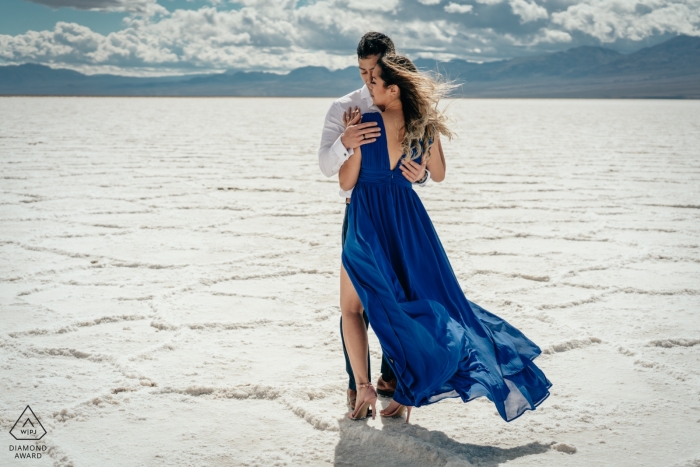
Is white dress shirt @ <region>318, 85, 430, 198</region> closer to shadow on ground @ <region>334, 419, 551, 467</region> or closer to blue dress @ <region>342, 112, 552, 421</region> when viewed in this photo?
blue dress @ <region>342, 112, 552, 421</region>

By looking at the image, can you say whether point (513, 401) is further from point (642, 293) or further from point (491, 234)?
point (491, 234)

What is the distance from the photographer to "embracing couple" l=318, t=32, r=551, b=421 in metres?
1.74

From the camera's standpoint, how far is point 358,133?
1.77 metres

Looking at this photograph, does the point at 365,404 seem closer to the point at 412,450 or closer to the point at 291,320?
the point at 412,450

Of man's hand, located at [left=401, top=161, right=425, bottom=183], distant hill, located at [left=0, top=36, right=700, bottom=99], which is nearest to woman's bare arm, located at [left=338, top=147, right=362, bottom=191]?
man's hand, located at [left=401, top=161, right=425, bottom=183]

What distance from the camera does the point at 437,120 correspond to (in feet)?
6.05

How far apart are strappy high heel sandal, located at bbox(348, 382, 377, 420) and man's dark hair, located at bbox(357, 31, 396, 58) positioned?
87 centimetres

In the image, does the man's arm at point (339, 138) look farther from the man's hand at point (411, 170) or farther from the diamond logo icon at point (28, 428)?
the diamond logo icon at point (28, 428)

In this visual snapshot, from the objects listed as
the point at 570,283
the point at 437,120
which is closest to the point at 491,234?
the point at 570,283

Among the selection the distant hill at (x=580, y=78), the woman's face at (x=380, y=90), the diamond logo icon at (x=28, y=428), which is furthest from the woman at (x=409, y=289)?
the distant hill at (x=580, y=78)

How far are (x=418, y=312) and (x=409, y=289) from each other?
0.25 ft

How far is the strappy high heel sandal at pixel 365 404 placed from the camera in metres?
1.82

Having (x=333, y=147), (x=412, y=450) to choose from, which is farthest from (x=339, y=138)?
(x=412, y=450)

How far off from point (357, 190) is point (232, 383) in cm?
72
